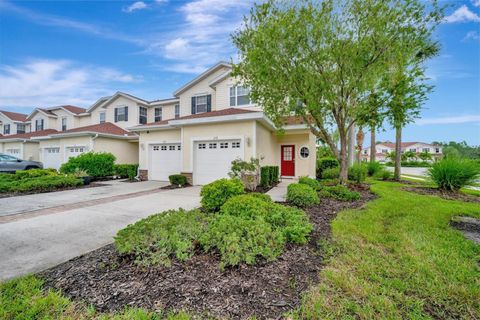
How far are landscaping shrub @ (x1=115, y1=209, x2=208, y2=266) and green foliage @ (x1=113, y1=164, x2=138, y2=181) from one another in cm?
1134

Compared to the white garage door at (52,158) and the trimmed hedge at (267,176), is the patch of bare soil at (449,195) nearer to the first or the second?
the trimmed hedge at (267,176)

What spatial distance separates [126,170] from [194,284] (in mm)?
13801

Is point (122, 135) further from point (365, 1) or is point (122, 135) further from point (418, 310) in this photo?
point (418, 310)

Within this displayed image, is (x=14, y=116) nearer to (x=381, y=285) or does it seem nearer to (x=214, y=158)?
(x=214, y=158)

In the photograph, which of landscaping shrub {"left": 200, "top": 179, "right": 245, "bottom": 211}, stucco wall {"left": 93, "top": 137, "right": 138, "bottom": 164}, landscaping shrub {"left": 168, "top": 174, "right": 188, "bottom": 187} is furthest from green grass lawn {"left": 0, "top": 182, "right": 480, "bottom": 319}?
stucco wall {"left": 93, "top": 137, "right": 138, "bottom": 164}

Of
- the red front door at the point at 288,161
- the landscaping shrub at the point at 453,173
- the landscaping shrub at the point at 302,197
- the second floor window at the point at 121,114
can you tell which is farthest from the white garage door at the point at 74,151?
the landscaping shrub at the point at 453,173

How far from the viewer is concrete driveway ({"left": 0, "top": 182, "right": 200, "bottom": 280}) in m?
3.25

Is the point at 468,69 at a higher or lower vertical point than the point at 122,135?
higher

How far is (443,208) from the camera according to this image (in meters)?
5.93

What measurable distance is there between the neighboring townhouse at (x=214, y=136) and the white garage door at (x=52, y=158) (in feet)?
24.8

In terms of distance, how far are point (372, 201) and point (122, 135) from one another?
16.5 m

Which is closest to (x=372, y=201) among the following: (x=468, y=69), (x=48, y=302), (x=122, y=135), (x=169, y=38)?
(x=468, y=69)

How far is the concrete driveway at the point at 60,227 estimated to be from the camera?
10.7 feet

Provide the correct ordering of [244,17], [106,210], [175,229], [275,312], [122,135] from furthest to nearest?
[122,135] < [244,17] < [106,210] < [175,229] < [275,312]
